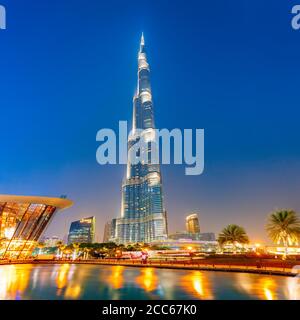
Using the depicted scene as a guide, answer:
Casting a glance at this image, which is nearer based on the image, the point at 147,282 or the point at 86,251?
the point at 147,282

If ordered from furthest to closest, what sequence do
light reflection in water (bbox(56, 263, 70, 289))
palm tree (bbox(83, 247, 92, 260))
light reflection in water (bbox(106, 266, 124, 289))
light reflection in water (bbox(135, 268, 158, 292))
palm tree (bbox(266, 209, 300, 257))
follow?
palm tree (bbox(83, 247, 92, 260))
palm tree (bbox(266, 209, 300, 257))
light reflection in water (bbox(106, 266, 124, 289))
light reflection in water (bbox(56, 263, 70, 289))
light reflection in water (bbox(135, 268, 158, 292))

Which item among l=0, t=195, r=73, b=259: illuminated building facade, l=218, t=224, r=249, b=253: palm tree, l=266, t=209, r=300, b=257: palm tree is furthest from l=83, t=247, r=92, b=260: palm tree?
l=266, t=209, r=300, b=257: palm tree

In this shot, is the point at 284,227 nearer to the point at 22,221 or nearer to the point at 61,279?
the point at 61,279

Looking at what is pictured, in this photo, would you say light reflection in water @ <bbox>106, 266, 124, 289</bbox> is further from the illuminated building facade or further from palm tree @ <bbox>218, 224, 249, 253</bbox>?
palm tree @ <bbox>218, 224, 249, 253</bbox>

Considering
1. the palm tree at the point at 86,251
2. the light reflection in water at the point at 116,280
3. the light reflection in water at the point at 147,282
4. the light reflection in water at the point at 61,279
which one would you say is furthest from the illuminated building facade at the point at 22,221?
the light reflection in water at the point at 147,282

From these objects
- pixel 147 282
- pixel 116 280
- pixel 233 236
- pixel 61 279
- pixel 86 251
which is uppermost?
pixel 233 236

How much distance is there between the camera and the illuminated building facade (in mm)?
62188

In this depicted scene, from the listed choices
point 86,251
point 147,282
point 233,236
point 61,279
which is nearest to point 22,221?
point 61,279

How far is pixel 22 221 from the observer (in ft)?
215
